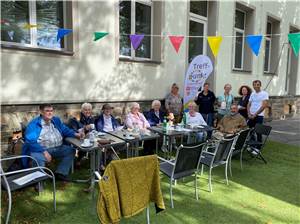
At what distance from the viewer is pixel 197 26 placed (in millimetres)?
8375

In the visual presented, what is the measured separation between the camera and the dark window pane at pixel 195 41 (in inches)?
324

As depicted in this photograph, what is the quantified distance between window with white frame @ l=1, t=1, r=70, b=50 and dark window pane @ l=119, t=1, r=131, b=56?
1.49 metres

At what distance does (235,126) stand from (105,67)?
9.60 ft

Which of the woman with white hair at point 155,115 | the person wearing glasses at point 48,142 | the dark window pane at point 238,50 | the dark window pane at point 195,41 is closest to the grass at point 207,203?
the person wearing glasses at point 48,142

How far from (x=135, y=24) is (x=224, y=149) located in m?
3.98

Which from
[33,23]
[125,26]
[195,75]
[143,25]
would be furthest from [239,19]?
[33,23]

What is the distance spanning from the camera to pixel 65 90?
16.9 ft

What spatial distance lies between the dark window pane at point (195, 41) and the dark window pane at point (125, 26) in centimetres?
231

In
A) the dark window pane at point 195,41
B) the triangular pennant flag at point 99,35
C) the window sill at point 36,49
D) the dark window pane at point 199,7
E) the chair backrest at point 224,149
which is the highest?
the dark window pane at point 199,7

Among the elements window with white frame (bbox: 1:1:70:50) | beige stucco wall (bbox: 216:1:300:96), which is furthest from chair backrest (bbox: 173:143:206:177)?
beige stucco wall (bbox: 216:1:300:96)

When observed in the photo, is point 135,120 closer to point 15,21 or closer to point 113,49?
point 113,49

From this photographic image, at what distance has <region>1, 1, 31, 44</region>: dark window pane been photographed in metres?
4.59

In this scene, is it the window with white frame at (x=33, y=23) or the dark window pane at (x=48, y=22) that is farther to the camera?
the dark window pane at (x=48, y=22)

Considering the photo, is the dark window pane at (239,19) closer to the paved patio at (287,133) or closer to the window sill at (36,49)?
the paved patio at (287,133)
